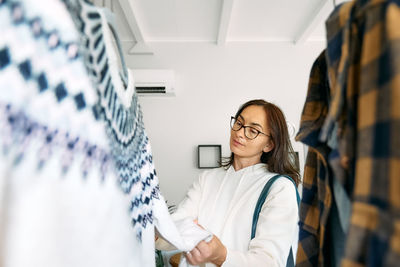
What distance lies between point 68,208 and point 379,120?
1.20ft

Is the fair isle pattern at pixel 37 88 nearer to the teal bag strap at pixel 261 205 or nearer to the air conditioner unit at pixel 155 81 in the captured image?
the teal bag strap at pixel 261 205

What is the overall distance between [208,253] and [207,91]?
208 cm

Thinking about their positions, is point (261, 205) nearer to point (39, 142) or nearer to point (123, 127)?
point (123, 127)

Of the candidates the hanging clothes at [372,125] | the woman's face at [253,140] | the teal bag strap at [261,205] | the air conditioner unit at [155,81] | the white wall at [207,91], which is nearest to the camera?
the hanging clothes at [372,125]

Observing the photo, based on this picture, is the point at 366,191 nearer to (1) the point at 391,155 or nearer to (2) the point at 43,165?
(1) the point at 391,155

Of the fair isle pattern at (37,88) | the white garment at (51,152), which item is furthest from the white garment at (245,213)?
the fair isle pattern at (37,88)

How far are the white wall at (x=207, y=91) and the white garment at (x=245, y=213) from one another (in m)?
1.47

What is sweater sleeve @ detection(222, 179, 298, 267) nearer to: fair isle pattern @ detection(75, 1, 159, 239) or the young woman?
the young woman

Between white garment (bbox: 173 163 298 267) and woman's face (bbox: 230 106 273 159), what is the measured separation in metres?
0.07

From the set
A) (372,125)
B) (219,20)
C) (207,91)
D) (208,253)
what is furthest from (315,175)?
(207,91)

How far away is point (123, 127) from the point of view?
53cm

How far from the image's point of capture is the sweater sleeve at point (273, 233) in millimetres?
893

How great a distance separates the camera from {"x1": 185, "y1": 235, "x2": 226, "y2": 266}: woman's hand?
2.70 feet

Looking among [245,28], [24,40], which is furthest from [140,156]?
[245,28]
